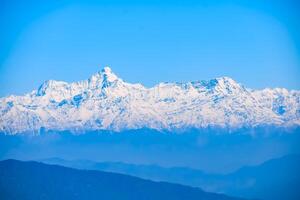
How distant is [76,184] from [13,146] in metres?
70.9

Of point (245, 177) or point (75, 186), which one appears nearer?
point (75, 186)

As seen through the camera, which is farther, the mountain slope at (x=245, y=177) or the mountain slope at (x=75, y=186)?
the mountain slope at (x=245, y=177)

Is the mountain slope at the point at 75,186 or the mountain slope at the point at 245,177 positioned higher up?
the mountain slope at the point at 245,177

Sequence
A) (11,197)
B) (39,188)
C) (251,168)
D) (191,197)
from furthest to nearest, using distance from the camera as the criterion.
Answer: (251,168) → (191,197) → (39,188) → (11,197)

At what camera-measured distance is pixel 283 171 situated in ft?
546

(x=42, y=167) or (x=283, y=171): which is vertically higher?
(x=283, y=171)

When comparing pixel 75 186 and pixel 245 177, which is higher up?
pixel 245 177

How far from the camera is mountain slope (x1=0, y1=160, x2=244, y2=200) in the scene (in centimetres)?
12288

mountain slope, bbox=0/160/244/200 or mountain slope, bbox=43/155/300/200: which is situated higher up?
mountain slope, bbox=43/155/300/200

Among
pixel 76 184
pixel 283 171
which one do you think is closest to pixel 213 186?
pixel 283 171

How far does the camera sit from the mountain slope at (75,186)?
403 feet

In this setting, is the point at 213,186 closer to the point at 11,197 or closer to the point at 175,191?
the point at 175,191

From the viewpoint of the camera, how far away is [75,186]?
130 m

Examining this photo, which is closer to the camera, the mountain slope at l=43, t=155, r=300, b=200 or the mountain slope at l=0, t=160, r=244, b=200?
the mountain slope at l=0, t=160, r=244, b=200
